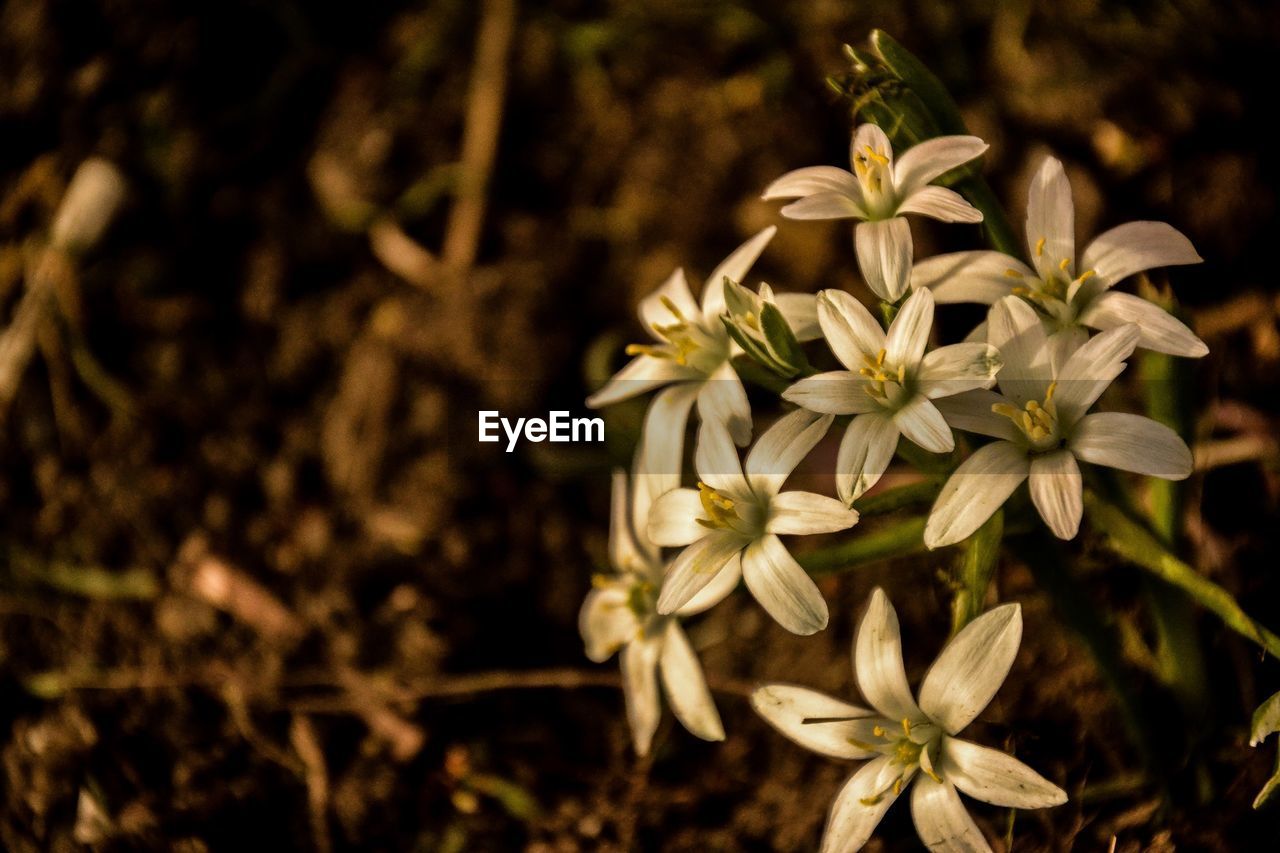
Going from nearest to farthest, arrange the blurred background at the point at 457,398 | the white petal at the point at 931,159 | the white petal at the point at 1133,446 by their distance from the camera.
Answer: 1. the white petal at the point at 1133,446
2. the white petal at the point at 931,159
3. the blurred background at the point at 457,398

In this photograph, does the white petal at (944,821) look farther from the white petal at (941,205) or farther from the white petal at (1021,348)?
the white petal at (941,205)

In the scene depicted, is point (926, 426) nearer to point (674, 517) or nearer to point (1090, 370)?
point (1090, 370)

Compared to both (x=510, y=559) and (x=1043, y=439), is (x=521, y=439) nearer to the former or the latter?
(x=510, y=559)

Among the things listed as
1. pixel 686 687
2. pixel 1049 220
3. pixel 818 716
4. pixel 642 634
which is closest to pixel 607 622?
pixel 642 634

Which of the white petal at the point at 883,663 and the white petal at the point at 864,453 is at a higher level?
the white petal at the point at 864,453

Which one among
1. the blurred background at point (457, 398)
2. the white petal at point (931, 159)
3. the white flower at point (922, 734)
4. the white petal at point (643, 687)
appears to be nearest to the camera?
the white flower at point (922, 734)

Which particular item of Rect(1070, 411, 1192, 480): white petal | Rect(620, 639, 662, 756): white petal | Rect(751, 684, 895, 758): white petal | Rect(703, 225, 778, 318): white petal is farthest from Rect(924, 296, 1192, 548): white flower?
Rect(620, 639, 662, 756): white petal

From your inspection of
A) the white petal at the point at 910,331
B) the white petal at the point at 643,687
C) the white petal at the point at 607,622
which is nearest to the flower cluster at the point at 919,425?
the white petal at the point at 910,331
